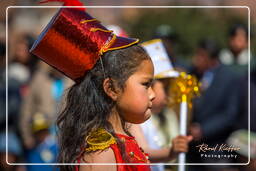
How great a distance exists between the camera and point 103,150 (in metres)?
2.56

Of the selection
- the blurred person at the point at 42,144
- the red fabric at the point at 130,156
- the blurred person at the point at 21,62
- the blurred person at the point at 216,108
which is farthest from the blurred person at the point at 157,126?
the blurred person at the point at 21,62

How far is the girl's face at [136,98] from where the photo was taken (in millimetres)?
2678

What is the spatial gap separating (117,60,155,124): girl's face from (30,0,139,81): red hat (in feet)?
0.44

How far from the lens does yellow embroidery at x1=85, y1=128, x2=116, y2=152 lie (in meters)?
2.57

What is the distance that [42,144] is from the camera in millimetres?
5219

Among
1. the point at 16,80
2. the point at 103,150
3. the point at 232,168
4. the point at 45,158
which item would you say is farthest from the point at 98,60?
the point at 16,80

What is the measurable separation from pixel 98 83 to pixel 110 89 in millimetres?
53

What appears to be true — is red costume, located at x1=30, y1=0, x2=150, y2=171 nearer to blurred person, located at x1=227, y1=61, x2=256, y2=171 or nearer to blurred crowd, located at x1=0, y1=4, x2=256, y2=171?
blurred person, located at x1=227, y1=61, x2=256, y2=171

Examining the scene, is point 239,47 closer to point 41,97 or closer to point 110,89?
point 41,97

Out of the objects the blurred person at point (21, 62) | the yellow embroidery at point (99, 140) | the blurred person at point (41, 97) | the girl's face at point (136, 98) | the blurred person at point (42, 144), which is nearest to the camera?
the yellow embroidery at point (99, 140)

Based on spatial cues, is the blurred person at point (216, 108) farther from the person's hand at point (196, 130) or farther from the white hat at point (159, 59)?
the white hat at point (159, 59)

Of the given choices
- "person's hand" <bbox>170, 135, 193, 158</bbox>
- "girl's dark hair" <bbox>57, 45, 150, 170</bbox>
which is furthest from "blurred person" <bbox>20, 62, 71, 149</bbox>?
"girl's dark hair" <bbox>57, 45, 150, 170</bbox>

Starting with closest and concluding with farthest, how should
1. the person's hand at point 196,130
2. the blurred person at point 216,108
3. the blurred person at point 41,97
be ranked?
1. the blurred person at point 216,108
2. the person's hand at point 196,130
3. the blurred person at point 41,97

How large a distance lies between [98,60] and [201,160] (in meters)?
1.56
